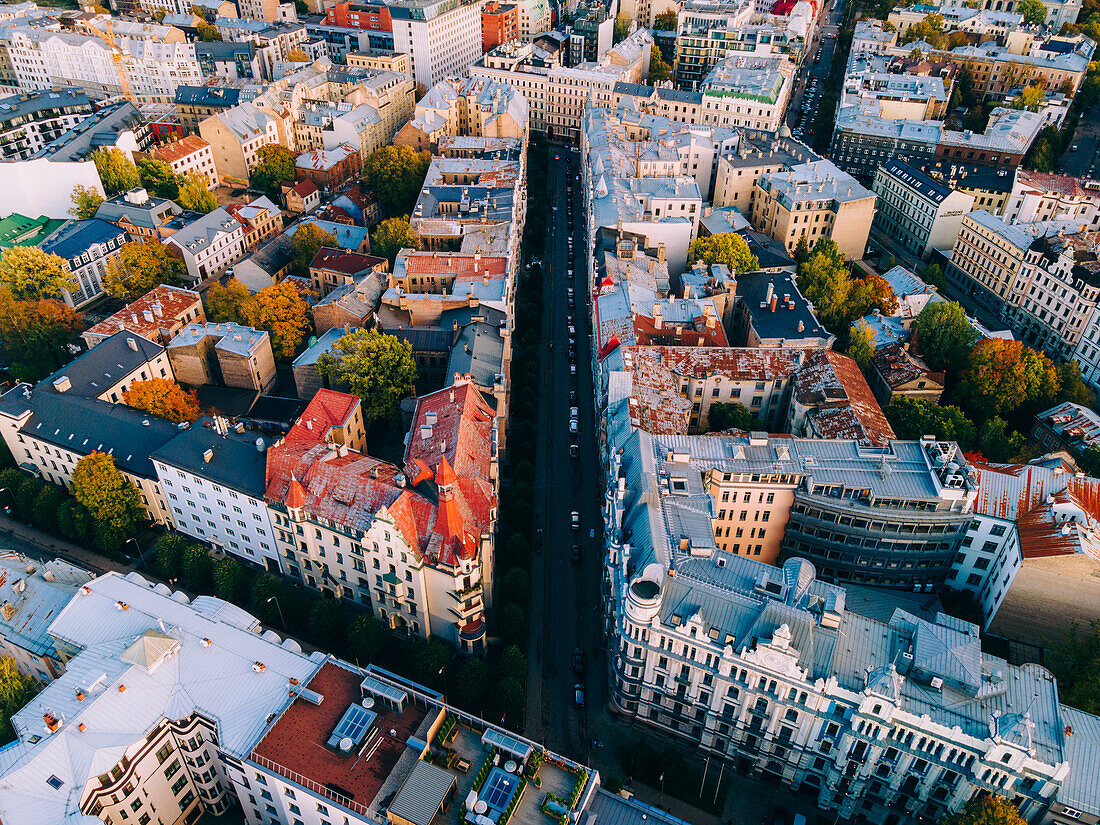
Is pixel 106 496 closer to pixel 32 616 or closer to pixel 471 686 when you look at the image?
pixel 32 616

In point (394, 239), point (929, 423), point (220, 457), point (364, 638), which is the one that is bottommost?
point (364, 638)

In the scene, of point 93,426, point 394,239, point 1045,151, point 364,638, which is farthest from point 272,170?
point 1045,151

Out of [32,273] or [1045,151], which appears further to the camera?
[1045,151]

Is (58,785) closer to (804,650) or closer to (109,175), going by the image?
(804,650)

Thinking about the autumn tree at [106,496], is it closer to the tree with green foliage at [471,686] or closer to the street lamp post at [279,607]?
the street lamp post at [279,607]

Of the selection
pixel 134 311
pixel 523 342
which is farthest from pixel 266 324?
pixel 523 342

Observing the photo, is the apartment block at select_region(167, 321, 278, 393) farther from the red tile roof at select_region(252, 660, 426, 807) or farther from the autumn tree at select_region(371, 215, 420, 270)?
the red tile roof at select_region(252, 660, 426, 807)

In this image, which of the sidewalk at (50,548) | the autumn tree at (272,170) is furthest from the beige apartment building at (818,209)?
the sidewalk at (50,548)
